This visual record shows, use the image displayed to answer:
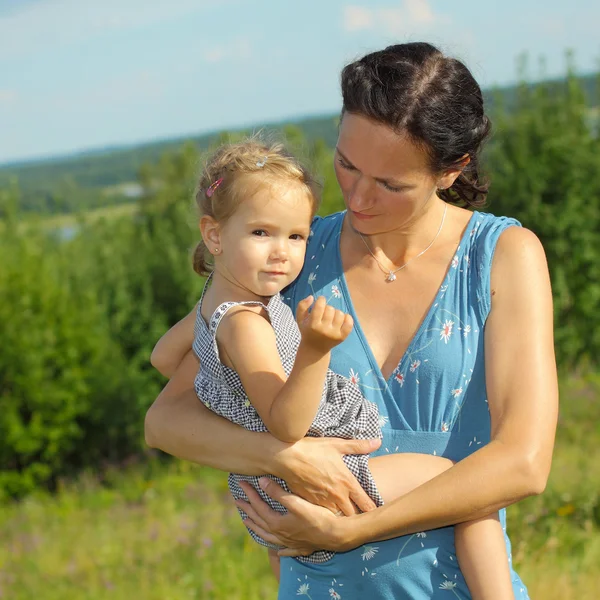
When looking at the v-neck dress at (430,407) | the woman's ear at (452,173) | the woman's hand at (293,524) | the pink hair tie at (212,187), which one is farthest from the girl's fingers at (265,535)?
the woman's ear at (452,173)

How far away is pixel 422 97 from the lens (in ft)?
7.28

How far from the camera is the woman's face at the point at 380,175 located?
2.22 metres

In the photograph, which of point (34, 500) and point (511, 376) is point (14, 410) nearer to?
point (34, 500)

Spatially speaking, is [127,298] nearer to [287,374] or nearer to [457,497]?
[287,374]

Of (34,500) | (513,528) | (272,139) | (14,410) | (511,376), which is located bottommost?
(34,500)

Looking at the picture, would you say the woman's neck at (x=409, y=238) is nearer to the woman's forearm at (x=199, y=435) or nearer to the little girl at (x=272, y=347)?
the little girl at (x=272, y=347)

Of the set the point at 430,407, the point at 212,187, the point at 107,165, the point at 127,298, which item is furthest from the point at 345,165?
the point at 107,165

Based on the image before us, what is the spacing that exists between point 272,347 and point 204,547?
376 centimetres

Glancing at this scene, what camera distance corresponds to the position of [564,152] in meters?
11.6

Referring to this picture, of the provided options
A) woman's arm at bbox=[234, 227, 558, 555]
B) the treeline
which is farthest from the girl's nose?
the treeline

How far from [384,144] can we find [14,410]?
10996 millimetres

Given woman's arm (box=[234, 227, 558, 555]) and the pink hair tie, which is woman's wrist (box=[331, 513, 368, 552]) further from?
the pink hair tie

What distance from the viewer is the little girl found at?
2092 millimetres

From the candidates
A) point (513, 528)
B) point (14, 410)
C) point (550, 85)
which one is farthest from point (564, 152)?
point (14, 410)
